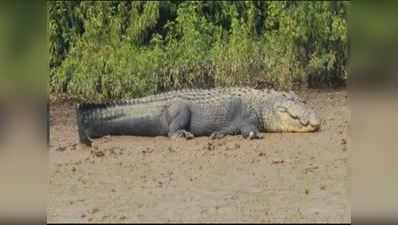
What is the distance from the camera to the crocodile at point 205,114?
14.0ft

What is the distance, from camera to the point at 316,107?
14.0 ft

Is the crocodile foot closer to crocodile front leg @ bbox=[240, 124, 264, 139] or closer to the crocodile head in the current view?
crocodile front leg @ bbox=[240, 124, 264, 139]

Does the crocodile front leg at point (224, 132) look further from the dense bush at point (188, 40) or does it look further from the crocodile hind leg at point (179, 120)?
the dense bush at point (188, 40)

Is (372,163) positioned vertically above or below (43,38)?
below

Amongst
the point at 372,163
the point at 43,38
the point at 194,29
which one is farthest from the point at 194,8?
the point at 372,163

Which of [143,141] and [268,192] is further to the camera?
[143,141]

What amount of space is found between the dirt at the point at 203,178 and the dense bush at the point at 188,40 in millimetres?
165

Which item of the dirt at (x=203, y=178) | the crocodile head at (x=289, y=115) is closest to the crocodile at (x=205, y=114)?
the crocodile head at (x=289, y=115)

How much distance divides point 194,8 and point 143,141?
65 centimetres

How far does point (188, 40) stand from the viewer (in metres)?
4.12

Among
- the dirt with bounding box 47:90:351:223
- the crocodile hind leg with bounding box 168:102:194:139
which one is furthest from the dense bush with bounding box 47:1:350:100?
the crocodile hind leg with bounding box 168:102:194:139

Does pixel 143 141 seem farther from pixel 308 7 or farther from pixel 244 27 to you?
pixel 308 7

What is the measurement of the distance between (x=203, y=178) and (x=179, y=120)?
56 cm

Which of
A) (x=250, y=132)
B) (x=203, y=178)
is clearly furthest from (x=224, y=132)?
(x=203, y=178)
